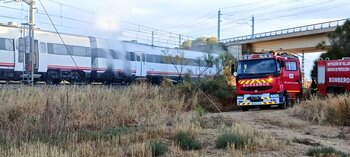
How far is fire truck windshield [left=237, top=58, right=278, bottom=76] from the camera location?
21406mm

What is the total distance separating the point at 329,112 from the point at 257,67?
237 inches

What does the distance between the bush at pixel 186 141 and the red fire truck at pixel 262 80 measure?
11528 millimetres

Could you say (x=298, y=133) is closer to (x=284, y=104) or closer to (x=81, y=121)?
(x=81, y=121)

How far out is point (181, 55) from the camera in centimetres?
4441

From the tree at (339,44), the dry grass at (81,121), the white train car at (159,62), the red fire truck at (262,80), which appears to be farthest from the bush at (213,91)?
the white train car at (159,62)

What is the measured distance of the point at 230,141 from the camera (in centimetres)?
975

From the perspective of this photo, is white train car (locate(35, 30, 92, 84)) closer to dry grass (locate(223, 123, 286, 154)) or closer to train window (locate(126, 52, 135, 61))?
train window (locate(126, 52, 135, 61))

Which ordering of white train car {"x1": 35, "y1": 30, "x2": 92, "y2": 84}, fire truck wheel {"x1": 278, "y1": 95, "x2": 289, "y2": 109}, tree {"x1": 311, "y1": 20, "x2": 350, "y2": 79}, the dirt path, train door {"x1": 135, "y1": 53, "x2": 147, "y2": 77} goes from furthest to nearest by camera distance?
1. train door {"x1": 135, "y1": 53, "x2": 147, "y2": 77}
2. tree {"x1": 311, "y1": 20, "x2": 350, "y2": 79}
3. white train car {"x1": 35, "y1": 30, "x2": 92, "y2": 84}
4. fire truck wheel {"x1": 278, "y1": 95, "x2": 289, "y2": 109}
5. the dirt path

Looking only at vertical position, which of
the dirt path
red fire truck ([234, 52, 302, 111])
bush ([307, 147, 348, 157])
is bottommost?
the dirt path

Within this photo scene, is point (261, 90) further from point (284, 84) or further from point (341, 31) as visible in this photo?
point (341, 31)

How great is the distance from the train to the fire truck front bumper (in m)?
8.79

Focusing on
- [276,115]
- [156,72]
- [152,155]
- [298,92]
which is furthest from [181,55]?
[152,155]

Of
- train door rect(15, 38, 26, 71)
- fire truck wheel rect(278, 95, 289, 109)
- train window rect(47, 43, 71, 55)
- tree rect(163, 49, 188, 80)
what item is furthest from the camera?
tree rect(163, 49, 188, 80)

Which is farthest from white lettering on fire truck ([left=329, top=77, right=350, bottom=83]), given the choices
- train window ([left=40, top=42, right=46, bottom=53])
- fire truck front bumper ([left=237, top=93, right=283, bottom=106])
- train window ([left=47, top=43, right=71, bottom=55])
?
train window ([left=40, top=42, right=46, bottom=53])
